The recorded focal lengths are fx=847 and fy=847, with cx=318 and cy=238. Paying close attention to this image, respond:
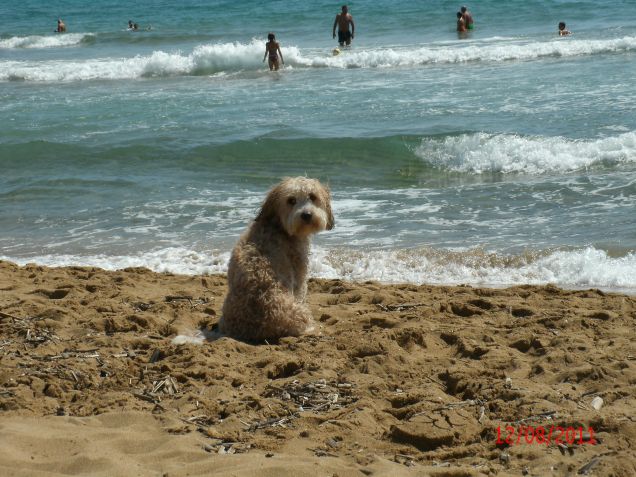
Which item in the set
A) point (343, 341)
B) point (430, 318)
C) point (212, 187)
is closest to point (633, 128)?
point (212, 187)

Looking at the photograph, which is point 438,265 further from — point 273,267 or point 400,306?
point 273,267

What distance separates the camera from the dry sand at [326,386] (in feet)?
13.6

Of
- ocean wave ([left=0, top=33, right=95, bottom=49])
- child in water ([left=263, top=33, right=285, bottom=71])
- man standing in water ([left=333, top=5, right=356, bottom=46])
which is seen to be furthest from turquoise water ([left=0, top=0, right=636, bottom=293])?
ocean wave ([left=0, top=33, right=95, bottom=49])

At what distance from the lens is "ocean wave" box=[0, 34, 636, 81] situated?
25016 mm

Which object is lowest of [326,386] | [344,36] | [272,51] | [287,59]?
[326,386]

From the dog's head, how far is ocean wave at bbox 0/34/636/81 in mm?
19604

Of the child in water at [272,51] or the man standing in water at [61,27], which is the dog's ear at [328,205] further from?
the man standing in water at [61,27]

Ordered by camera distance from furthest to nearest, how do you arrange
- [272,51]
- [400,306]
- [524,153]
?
[272,51] → [524,153] → [400,306]

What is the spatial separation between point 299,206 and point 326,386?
65.4 inches

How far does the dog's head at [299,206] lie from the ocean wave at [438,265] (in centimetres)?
266

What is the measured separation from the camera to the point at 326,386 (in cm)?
529

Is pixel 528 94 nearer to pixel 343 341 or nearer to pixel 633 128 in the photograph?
pixel 633 128

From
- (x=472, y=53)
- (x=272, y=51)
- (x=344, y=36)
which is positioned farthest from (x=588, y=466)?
(x=344, y=36)

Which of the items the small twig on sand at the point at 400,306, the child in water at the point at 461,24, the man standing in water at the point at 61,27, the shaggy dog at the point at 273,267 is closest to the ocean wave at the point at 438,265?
the small twig on sand at the point at 400,306
